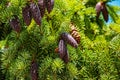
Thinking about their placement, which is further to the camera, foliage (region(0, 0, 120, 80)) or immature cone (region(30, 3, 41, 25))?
foliage (region(0, 0, 120, 80))

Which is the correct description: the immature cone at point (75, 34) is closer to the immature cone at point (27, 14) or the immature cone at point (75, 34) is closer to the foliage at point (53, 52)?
the foliage at point (53, 52)

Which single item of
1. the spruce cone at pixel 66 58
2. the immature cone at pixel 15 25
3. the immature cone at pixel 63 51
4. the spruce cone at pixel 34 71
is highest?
the immature cone at pixel 15 25

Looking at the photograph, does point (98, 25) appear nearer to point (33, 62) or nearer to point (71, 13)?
point (71, 13)

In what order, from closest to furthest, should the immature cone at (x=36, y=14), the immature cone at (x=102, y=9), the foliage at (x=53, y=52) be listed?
the immature cone at (x=36, y=14), the foliage at (x=53, y=52), the immature cone at (x=102, y=9)

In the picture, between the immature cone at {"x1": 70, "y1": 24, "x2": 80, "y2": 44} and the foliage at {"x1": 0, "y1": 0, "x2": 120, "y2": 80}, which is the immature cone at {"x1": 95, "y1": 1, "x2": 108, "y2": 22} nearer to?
the foliage at {"x1": 0, "y1": 0, "x2": 120, "y2": 80}

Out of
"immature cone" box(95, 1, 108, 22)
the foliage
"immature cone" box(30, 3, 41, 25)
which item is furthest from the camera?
"immature cone" box(95, 1, 108, 22)

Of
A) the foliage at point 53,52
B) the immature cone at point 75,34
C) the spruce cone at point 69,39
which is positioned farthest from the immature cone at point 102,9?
the spruce cone at point 69,39

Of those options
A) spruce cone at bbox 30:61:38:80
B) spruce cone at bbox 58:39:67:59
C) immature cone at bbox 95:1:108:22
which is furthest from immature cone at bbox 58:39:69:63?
immature cone at bbox 95:1:108:22

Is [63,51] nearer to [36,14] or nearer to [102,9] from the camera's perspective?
[36,14]

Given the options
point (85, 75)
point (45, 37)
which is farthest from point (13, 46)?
point (85, 75)

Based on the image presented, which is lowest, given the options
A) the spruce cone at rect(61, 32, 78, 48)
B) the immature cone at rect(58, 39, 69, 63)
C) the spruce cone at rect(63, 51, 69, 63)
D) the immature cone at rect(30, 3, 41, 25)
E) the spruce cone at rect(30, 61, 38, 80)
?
the spruce cone at rect(30, 61, 38, 80)
